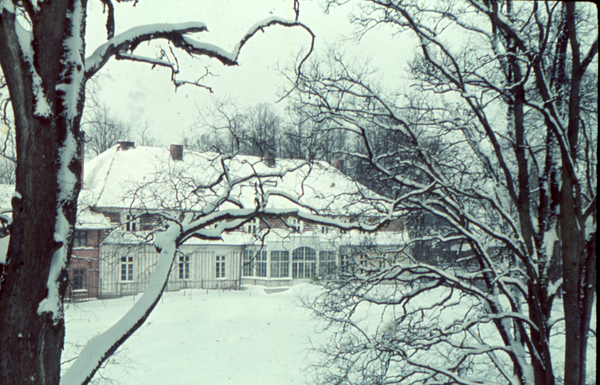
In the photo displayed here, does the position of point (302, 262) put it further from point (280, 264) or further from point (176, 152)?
point (176, 152)

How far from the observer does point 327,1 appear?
7715 mm

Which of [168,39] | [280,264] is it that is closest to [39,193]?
[168,39]

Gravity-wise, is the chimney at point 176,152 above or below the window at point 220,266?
above

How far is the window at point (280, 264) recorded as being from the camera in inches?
1177

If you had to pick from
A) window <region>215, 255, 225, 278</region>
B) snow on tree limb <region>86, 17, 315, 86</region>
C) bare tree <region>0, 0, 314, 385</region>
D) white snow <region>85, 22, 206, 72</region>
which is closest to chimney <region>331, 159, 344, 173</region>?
snow on tree limb <region>86, 17, 315, 86</region>

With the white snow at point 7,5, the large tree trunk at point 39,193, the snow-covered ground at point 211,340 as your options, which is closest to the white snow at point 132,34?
the large tree trunk at point 39,193

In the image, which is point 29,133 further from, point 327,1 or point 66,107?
point 327,1

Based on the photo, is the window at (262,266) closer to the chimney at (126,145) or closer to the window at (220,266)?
the window at (220,266)

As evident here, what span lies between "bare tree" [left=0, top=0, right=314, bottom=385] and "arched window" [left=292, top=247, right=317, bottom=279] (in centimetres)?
2620

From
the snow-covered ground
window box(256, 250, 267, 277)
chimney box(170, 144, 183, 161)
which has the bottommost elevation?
the snow-covered ground

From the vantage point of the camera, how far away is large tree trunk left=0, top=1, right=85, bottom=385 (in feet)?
11.8

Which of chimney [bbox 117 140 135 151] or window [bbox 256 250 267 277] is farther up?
chimney [bbox 117 140 135 151]

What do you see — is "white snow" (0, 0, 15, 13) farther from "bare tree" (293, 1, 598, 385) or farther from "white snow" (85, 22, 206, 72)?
"bare tree" (293, 1, 598, 385)

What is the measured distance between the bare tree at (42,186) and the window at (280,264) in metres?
25.9
